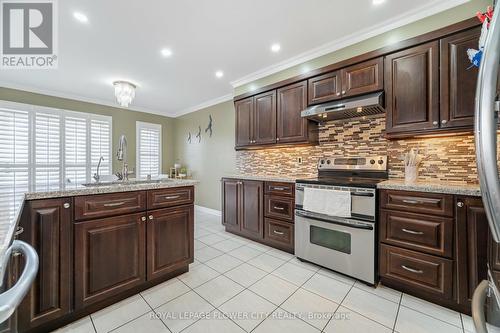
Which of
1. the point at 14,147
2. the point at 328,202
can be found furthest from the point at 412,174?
the point at 14,147

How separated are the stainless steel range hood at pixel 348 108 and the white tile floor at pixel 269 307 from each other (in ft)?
5.94

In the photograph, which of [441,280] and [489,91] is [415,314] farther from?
[489,91]

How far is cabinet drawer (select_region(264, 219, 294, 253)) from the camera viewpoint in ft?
8.76

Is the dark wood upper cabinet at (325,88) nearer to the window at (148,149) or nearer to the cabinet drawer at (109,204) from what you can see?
the cabinet drawer at (109,204)

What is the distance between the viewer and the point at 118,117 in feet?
16.5

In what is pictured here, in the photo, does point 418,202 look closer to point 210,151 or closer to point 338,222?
point 338,222

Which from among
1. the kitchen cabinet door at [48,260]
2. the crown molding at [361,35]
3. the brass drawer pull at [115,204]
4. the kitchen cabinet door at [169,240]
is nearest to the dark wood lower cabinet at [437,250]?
the crown molding at [361,35]

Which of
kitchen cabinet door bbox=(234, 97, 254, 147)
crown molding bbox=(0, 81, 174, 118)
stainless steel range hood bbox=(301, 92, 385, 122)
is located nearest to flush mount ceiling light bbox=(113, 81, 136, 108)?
crown molding bbox=(0, 81, 174, 118)

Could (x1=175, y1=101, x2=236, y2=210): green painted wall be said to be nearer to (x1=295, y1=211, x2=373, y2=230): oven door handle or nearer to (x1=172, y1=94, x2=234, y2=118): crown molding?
(x1=172, y1=94, x2=234, y2=118): crown molding

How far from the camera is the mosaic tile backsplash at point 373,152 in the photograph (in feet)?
6.59

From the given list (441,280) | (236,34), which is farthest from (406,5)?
(441,280)

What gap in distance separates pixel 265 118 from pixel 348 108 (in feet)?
4.18

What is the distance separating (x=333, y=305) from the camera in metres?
1.73

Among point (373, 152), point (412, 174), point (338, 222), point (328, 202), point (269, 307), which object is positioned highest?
point (373, 152)
